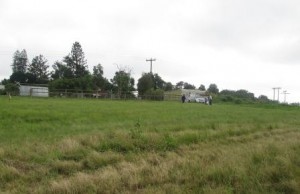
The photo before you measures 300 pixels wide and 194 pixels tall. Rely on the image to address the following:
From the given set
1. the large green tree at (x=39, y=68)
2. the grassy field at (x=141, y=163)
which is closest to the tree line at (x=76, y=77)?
the large green tree at (x=39, y=68)

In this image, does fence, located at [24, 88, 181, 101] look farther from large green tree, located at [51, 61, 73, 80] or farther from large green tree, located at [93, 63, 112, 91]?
large green tree, located at [51, 61, 73, 80]

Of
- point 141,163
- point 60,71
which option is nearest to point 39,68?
point 60,71

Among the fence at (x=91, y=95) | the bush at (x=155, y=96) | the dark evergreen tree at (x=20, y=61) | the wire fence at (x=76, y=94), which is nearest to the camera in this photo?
the wire fence at (x=76, y=94)

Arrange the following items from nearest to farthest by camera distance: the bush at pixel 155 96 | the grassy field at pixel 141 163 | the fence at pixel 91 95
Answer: the grassy field at pixel 141 163 → the fence at pixel 91 95 → the bush at pixel 155 96

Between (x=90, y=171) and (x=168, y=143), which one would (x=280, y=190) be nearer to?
(x=90, y=171)

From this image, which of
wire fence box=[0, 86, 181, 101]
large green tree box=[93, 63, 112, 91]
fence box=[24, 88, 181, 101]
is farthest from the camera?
large green tree box=[93, 63, 112, 91]

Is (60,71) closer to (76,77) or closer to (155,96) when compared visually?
(76,77)

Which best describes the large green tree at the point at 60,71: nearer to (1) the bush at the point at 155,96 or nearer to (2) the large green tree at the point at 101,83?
(2) the large green tree at the point at 101,83

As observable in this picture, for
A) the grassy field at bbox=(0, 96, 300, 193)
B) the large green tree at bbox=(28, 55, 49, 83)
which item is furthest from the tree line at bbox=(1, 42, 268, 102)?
the grassy field at bbox=(0, 96, 300, 193)

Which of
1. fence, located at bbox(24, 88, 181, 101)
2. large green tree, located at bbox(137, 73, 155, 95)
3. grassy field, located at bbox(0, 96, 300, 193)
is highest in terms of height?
large green tree, located at bbox(137, 73, 155, 95)

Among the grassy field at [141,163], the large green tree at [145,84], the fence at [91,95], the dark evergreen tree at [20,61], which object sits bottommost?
the grassy field at [141,163]

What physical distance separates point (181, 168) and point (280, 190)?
2435mm

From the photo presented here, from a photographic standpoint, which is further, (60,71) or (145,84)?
(60,71)

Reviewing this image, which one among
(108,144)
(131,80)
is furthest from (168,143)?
(131,80)
